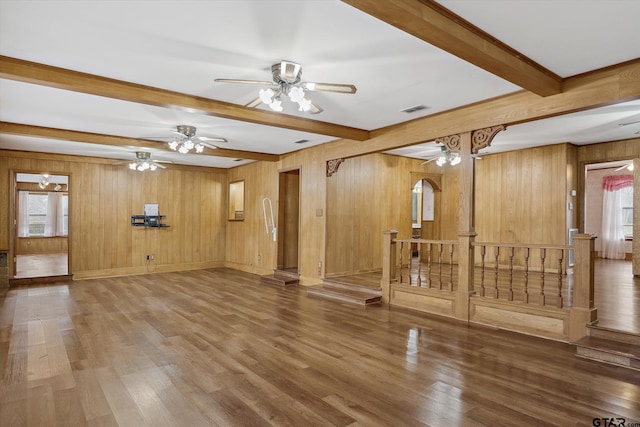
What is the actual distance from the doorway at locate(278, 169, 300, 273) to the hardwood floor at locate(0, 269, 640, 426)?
11.0ft

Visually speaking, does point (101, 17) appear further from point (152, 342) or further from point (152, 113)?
point (152, 342)

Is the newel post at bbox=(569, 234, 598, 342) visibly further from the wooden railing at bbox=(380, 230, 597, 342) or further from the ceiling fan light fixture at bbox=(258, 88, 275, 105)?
the ceiling fan light fixture at bbox=(258, 88, 275, 105)

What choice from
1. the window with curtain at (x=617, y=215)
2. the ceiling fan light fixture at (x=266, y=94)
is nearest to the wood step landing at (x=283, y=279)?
the ceiling fan light fixture at (x=266, y=94)

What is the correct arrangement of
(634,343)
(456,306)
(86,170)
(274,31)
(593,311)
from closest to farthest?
(274,31)
(634,343)
(593,311)
(456,306)
(86,170)

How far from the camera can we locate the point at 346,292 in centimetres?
624

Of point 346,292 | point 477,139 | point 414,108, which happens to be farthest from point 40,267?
point 477,139

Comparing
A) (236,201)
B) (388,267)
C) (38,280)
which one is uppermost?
(236,201)

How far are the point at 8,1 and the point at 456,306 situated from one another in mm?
5357

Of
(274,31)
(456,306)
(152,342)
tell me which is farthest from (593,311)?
(152,342)

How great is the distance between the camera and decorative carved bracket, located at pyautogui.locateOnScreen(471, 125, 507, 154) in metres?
4.57

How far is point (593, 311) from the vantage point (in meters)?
3.84

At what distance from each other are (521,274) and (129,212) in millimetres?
8926

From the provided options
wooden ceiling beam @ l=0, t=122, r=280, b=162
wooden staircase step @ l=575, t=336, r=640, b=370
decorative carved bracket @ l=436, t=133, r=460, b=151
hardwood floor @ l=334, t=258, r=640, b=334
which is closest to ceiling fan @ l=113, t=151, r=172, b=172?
wooden ceiling beam @ l=0, t=122, r=280, b=162

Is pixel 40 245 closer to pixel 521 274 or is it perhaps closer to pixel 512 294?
pixel 512 294
